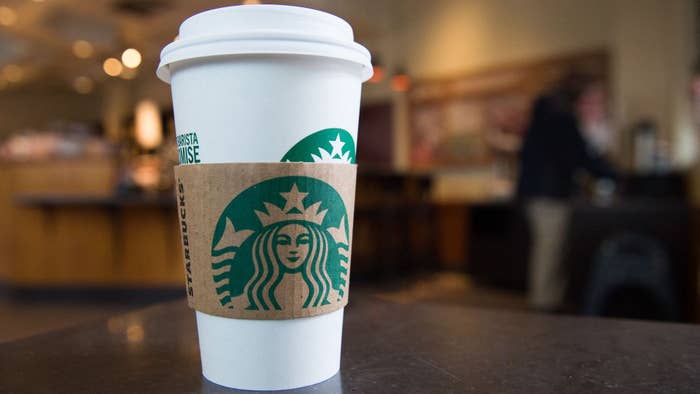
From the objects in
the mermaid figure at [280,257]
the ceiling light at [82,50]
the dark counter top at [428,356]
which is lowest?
the dark counter top at [428,356]

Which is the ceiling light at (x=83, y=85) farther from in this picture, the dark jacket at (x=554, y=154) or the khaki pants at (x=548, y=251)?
the khaki pants at (x=548, y=251)

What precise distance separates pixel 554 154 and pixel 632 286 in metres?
1.28

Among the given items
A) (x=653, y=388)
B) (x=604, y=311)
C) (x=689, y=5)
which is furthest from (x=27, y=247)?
(x=689, y=5)

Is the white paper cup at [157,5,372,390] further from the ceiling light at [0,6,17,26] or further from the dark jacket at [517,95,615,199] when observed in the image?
the ceiling light at [0,6,17,26]

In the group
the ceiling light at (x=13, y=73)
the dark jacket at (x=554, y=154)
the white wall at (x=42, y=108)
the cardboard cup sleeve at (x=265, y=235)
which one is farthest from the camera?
the white wall at (x=42, y=108)

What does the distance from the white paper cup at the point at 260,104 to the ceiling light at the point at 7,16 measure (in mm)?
5696

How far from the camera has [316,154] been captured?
53 centimetres

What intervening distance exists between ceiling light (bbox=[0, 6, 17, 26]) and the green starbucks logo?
18.9 feet

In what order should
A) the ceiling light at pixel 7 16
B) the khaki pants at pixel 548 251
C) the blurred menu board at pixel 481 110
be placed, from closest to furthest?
the khaki pants at pixel 548 251
the ceiling light at pixel 7 16
the blurred menu board at pixel 481 110

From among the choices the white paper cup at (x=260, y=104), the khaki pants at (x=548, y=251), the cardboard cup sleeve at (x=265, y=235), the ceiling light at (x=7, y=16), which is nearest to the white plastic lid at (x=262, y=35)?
the white paper cup at (x=260, y=104)

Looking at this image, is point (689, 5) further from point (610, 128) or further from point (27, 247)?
point (27, 247)

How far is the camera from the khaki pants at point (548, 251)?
139 inches

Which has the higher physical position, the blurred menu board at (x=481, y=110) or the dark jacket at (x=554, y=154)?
the blurred menu board at (x=481, y=110)

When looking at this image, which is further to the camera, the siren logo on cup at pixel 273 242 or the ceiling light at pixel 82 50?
the ceiling light at pixel 82 50
